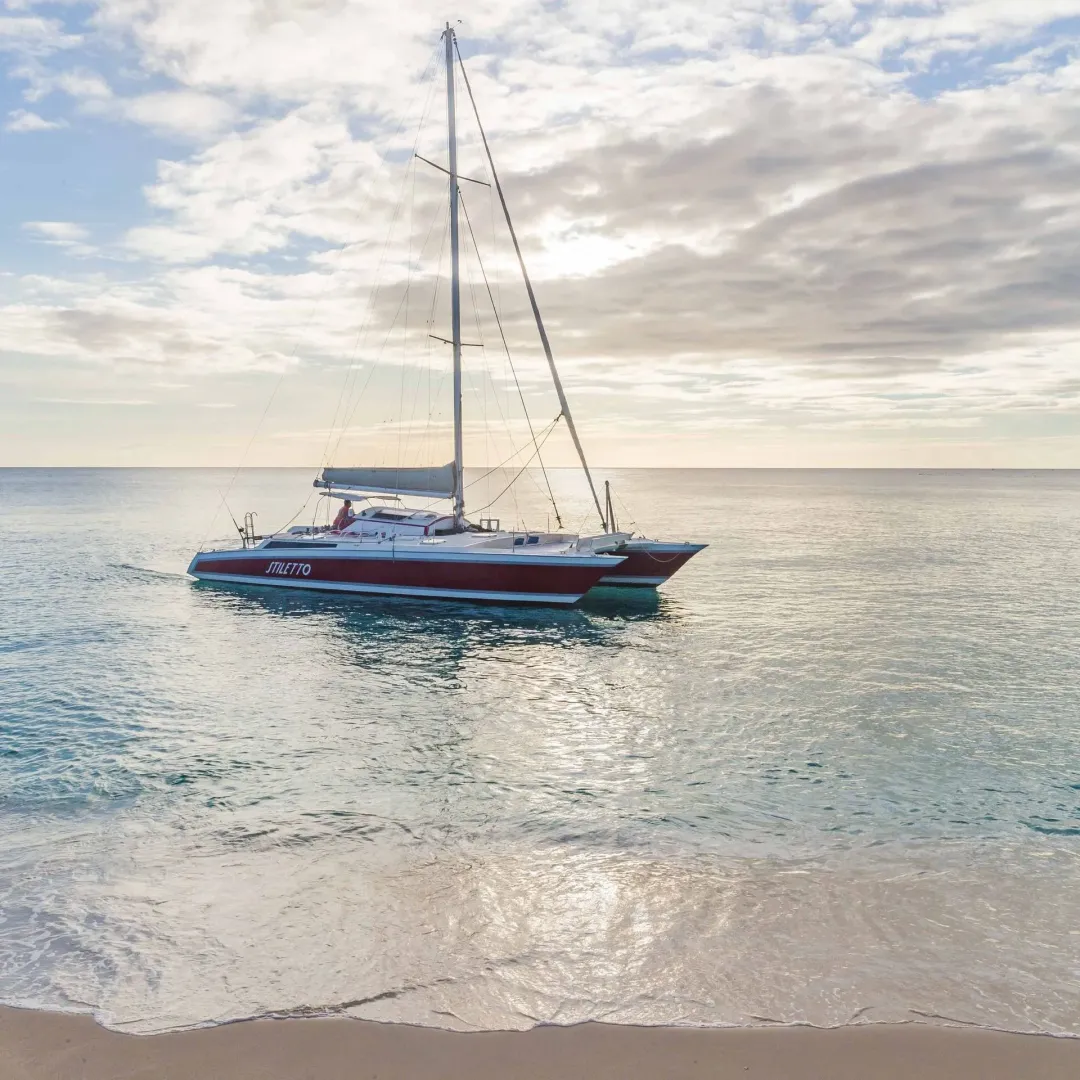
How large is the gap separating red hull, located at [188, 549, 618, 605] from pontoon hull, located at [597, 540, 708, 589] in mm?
3223

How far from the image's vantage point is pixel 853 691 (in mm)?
18266

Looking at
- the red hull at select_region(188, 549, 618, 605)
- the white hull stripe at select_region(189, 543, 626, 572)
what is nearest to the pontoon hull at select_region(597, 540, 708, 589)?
the white hull stripe at select_region(189, 543, 626, 572)

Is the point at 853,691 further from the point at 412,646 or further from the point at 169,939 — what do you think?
the point at 169,939

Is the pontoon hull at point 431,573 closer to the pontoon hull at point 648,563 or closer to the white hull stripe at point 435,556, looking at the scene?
the white hull stripe at point 435,556

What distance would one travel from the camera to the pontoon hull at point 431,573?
1094 inches

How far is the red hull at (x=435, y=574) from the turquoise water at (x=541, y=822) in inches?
90.9

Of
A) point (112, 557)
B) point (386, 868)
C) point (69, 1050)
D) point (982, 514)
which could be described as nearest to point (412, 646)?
point (386, 868)

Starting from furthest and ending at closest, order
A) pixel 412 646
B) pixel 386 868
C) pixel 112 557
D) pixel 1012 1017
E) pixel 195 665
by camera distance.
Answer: pixel 112 557 < pixel 412 646 < pixel 195 665 < pixel 386 868 < pixel 1012 1017

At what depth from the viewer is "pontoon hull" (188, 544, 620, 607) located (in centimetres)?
2778

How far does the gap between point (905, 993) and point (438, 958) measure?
3.96 metres

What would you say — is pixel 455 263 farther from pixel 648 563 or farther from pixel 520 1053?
pixel 520 1053

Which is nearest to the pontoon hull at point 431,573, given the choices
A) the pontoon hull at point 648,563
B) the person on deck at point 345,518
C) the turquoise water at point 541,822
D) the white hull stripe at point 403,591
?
the white hull stripe at point 403,591

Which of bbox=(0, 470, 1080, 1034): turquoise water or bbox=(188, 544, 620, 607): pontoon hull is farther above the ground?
bbox=(188, 544, 620, 607): pontoon hull

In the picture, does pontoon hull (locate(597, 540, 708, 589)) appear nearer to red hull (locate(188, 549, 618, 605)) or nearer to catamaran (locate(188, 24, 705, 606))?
catamaran (locate(188, 24, 705, 606))
